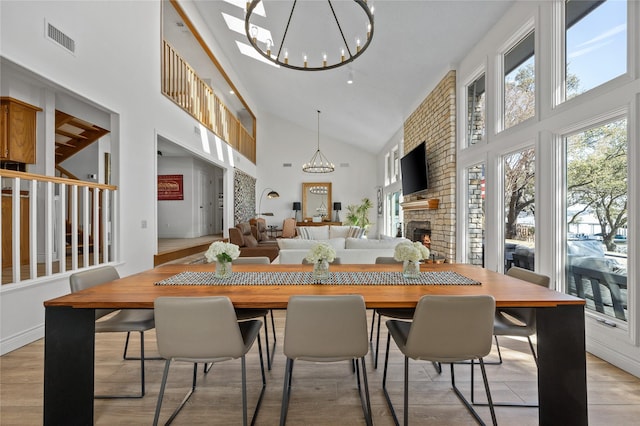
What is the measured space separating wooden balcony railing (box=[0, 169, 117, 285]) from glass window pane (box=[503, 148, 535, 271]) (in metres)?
4.70

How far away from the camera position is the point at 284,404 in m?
1.56

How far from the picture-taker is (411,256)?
1968 mm

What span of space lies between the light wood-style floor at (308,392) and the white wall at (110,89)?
23.6 inches

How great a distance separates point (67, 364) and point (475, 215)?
184 inches

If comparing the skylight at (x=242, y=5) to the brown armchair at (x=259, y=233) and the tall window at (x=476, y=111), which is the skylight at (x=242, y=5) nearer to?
the tall window at (x=476, y=111)

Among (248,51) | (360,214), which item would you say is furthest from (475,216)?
(360,214)

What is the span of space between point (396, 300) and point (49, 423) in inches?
74.1

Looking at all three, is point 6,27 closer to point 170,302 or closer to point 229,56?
point 170,302

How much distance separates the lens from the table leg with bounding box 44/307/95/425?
1.54 m

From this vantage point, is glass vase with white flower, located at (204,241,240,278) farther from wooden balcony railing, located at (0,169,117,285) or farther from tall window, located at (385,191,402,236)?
tall window, located at (385,191,402,236)

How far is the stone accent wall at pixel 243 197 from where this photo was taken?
8.18 metres

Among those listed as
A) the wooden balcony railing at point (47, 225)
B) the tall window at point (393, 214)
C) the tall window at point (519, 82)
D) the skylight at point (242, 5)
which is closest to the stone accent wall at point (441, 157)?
the tall window at point (519, 82)

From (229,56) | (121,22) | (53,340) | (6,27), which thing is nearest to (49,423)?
(53,340)

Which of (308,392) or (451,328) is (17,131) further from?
(451,328)
